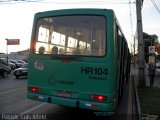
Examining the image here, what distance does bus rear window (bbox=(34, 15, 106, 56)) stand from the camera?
853 cm

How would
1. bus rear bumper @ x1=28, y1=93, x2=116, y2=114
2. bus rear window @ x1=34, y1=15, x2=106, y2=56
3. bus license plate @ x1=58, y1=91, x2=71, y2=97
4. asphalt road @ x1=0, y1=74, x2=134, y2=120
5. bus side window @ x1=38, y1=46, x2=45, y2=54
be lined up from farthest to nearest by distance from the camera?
1. asphalt road @ x1=0, y1=74, x2=134, y2=120
2. bus side window @ x1=38, y1=46, x2=45, y2=54
3. bus license plate @ x1=58, y1=91, x2=71, y2=97
4. bus rear window @ x1=34, y1=15, x2=106, y2=56
5. bus rear bumper @ x1=28, y1=93, x2=116, y2=114

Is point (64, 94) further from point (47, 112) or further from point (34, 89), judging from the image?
point (47, 112)

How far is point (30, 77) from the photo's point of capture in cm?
941

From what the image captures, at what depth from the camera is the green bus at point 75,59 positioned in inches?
328

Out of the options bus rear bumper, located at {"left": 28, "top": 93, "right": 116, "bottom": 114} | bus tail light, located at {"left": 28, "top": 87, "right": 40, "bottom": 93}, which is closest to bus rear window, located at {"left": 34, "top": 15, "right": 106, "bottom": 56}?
bus tail light, located at {"left": 28, "top": 87, "right": 40, "bottom": 93}

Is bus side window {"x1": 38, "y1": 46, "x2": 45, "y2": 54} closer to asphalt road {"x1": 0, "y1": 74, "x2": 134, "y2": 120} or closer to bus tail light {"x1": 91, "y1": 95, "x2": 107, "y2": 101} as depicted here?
asphalt road {"x1": 0, "y1": 74, "x2": 134, "y2": 120}

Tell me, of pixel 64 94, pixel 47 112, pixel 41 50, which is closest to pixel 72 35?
pixel 41 50

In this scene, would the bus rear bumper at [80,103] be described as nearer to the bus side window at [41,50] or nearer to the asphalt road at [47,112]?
the asphalt road at [47,112]

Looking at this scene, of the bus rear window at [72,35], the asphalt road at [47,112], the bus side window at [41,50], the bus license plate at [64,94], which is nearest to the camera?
the bus rear window at [72,35]

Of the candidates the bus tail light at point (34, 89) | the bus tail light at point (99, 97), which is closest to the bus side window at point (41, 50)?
the bus tail light at point (34, 89)

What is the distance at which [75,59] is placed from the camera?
8.67 metres

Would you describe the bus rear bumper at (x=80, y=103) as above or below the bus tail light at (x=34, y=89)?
below

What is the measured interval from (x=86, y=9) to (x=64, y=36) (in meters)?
0.96

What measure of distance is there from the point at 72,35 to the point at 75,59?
696 millimetres
